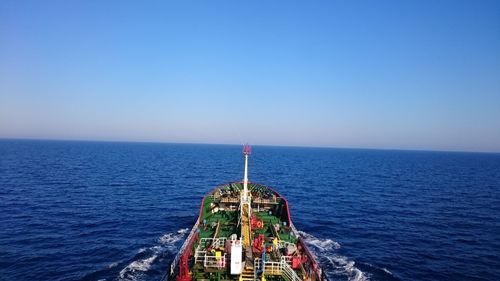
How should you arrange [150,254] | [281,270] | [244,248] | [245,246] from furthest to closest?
1. [150,254]
2. [245,246]
3. [244,248]
4. [281,270]

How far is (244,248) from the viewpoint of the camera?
31.6 meters

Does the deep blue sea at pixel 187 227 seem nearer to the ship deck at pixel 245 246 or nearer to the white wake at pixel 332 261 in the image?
the white wake at pixel 332 261

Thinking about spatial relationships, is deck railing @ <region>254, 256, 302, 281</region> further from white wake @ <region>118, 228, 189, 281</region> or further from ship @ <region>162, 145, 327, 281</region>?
white wake @ <region>118, 228, 189, 281</region>

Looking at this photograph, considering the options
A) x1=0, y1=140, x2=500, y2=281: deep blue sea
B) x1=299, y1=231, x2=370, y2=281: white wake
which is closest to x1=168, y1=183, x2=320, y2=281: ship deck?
x1=299, y1=231, x2=370, y2=281: white wake

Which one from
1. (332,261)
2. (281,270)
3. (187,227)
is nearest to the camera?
(281,270)

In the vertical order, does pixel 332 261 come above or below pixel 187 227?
below

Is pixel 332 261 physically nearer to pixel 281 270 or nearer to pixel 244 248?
pixel 244 248

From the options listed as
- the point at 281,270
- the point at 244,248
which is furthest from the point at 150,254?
the point at 281,270

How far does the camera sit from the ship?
27.4m

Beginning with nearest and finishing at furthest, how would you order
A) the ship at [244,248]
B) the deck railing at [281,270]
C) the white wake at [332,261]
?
the deck railing at [281,270] → the ship at [244,248] → the white wake at [332,261]

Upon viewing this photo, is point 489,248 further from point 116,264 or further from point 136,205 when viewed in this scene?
point 136,205

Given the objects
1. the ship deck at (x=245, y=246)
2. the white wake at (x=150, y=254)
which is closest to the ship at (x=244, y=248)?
the ship deck at (x=245, y=246)

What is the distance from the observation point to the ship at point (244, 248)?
27.4 m

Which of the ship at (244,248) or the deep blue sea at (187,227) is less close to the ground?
the ship at (244,248)
